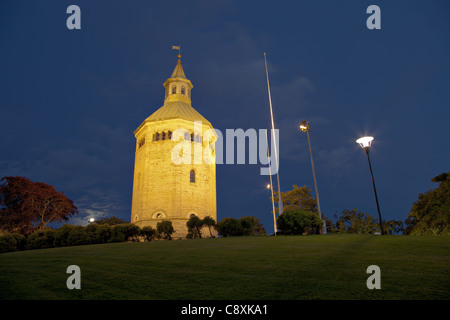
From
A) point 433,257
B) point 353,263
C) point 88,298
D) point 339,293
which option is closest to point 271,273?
point 339,293

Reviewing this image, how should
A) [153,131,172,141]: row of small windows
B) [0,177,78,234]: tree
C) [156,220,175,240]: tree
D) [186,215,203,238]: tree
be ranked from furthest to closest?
1. [153,131,172,141]: row of small windows
2. [0,177,78,234]: tree
3. [186,215,203,238]: tree
4. [156,220,175,240]: tree

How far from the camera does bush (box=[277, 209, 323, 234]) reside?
1880cm

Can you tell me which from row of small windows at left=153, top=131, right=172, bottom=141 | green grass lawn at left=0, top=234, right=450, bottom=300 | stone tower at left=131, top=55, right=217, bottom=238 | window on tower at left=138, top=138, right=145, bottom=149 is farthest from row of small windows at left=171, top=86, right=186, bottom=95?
green grass lawn at left=0, top=234, right=450, bottom=300

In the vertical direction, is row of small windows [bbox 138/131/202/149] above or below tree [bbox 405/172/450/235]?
above

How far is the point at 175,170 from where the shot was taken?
3027cm

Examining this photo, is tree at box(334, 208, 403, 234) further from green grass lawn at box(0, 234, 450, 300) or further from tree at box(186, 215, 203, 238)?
green grass lawn at box(0, 234, 450, 300)

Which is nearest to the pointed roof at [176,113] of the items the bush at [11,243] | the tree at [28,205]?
the tree at [28,205]

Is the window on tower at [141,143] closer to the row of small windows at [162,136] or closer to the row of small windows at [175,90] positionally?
the row of small windows at [162,136]

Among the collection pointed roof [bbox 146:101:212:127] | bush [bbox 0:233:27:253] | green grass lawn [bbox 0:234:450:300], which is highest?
pointed roof [bbox 146:101:212:127]

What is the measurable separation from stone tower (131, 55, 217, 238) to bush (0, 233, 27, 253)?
12.4 m

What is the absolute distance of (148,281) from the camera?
527 cm
